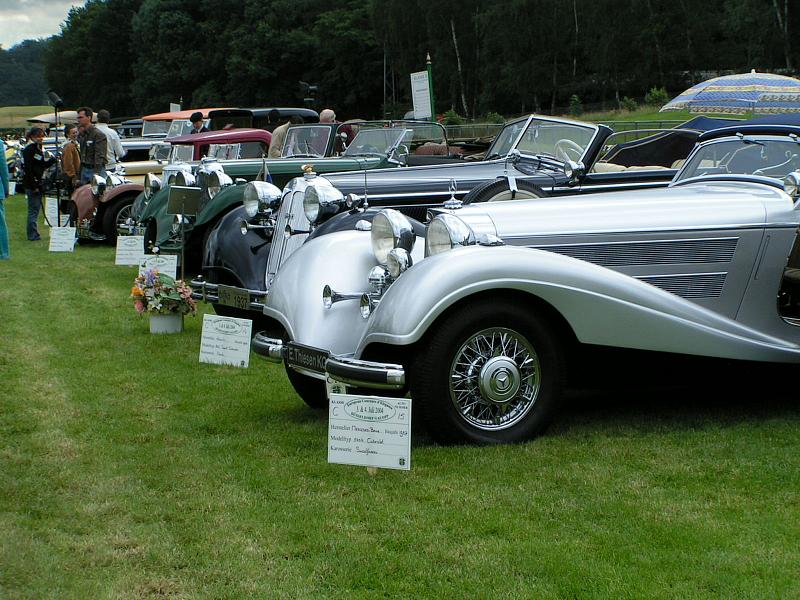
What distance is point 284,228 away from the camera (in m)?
7.95

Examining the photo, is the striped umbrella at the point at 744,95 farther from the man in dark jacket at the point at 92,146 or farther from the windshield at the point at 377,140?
the man in dark jacket at the point at 92,146

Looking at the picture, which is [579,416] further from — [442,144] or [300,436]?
[442,144]

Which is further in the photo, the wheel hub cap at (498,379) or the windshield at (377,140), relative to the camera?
the windshield at (377,140)

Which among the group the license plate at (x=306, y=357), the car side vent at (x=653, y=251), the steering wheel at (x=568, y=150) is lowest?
the license plate at (x=306, y=357)

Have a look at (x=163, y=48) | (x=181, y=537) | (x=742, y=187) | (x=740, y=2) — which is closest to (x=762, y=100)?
(x=742, y=187)

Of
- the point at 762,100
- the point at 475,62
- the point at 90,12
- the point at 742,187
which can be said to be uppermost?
the point at 90,12

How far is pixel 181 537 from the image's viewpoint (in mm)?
4191

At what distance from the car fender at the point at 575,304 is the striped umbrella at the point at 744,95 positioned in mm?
16755

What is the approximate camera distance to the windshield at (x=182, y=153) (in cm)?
1648

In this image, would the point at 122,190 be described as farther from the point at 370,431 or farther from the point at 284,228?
the point at 370,431

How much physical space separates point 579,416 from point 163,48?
84.8 metres

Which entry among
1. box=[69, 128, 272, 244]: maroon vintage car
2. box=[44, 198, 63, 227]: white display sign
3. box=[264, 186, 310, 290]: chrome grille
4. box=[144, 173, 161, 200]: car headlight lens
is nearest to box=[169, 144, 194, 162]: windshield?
box=[69, 128, 272, 244]: maroon vintage car

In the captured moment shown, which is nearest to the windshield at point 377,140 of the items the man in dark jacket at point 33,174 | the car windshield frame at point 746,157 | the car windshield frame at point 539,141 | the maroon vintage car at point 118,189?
the car windshield frame at point 539,141

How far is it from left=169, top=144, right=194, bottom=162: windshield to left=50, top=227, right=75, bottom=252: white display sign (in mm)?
2356
